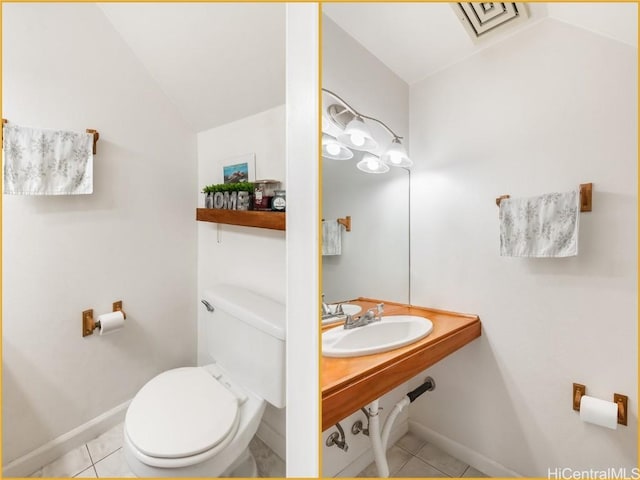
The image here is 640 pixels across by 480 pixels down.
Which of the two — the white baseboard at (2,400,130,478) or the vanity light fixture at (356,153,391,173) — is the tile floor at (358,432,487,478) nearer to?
the vanity light fixture at (356,153,391,173)

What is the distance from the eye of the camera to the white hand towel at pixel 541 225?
0.40m

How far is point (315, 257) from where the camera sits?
18.2 inches

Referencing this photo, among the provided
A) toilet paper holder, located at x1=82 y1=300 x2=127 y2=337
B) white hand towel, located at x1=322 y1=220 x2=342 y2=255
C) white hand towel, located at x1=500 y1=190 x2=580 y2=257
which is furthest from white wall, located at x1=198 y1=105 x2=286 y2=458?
white hand towel, located at x1=500 y1=190 x2=580 y2=257

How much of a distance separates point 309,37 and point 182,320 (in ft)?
5.45

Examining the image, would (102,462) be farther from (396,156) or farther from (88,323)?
(396,156)

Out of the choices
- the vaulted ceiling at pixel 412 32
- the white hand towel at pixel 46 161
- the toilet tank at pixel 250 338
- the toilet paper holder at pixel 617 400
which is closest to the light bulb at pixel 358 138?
the vaulted ceiling at pixel 412 32

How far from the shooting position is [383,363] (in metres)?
0.54

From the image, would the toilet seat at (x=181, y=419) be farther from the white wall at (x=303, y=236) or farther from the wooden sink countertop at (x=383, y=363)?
the wooden sink countertop at (x=383, y=363)

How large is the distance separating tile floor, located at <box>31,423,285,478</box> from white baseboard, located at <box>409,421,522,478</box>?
96 cm

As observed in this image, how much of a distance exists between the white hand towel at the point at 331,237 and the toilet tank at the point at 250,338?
60 centimetres

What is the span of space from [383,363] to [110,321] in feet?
4.32

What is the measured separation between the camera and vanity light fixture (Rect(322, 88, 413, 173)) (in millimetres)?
441

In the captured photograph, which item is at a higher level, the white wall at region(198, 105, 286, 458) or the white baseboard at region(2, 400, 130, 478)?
the white wall at region(198, 105, 286, 458)

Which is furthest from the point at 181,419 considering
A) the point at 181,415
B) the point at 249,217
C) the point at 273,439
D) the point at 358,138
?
the point at 358,138
